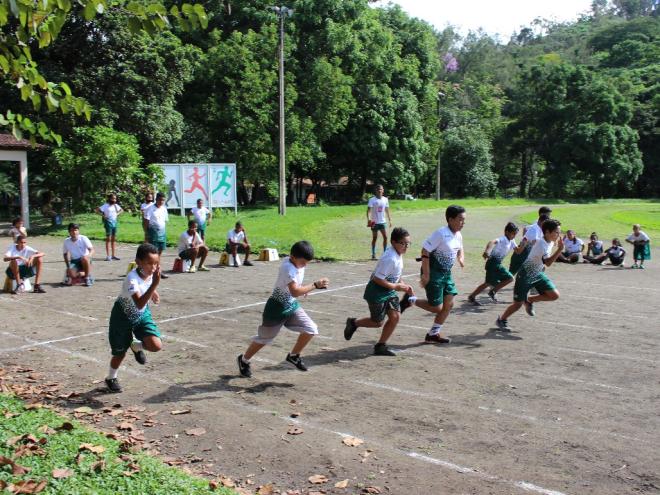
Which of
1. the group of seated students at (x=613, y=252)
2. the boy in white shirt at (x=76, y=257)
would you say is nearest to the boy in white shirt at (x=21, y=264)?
the boy in white shirt at (x=76, y=257)

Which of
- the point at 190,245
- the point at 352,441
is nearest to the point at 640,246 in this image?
the point at 190,245

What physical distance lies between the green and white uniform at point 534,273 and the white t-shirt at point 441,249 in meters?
1.57

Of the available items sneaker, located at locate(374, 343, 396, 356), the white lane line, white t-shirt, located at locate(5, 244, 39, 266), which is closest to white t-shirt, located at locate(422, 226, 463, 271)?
sneaker, located at locate(374, 343, 396, 356)

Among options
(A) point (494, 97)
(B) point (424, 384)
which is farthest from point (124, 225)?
(A) point (494, 97)

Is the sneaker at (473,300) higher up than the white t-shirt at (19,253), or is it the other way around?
the white t-shirt at (19,253)

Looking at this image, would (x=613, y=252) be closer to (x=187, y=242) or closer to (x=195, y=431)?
(x=187, y=242)

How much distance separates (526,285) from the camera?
34.5 ft

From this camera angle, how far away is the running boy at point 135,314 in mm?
7328

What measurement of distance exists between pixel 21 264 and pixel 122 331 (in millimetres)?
7516

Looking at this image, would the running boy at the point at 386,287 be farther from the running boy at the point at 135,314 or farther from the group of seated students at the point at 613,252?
the group of seated students at the point at 613,252

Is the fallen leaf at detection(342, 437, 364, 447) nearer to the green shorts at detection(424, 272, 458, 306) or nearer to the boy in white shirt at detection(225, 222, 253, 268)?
the green shorts at detection(424, 272, 458, 306)

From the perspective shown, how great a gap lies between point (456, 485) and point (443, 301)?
179 inches

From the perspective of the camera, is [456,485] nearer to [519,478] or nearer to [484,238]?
[519,478]

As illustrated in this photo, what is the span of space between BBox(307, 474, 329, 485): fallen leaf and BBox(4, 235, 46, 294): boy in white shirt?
10.2m
